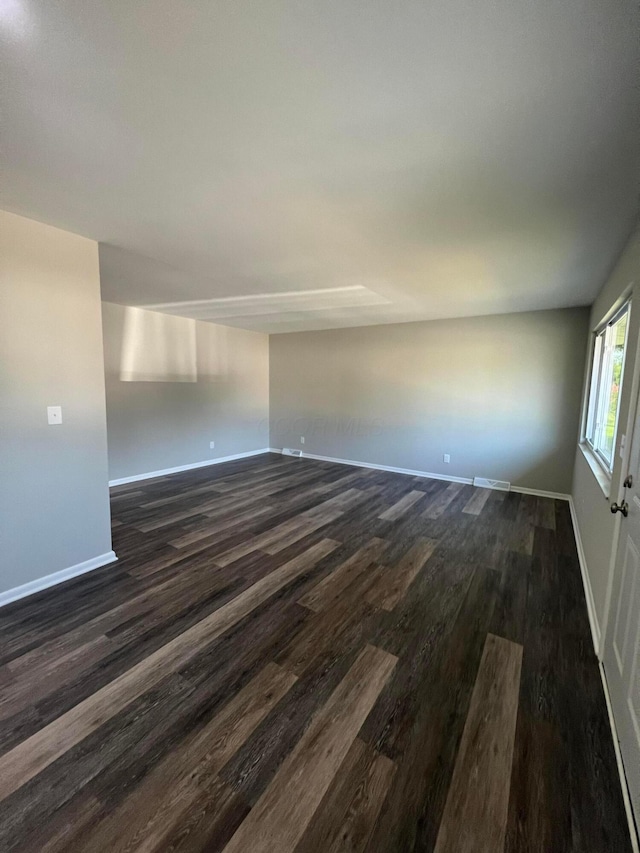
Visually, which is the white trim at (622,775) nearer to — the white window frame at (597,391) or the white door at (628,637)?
the white door at (628,637)

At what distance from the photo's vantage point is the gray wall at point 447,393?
4.50 meters

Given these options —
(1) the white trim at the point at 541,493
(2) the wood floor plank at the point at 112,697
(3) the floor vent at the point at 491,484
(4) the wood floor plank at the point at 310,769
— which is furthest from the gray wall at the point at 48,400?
(1) the white trim at the point at 541,493

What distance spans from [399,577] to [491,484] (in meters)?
2.94

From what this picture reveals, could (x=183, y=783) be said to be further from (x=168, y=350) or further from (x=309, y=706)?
(x=168, y=350)

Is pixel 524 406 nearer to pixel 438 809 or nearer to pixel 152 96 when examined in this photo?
pixel 438 809

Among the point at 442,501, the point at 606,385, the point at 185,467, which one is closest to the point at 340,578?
the point at 442,501

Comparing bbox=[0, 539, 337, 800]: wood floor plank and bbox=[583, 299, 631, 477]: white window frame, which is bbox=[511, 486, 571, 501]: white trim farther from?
bbox=[0, 539, 337, 800]: wood floor plank

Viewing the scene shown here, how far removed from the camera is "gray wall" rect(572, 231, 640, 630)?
6.12 ft

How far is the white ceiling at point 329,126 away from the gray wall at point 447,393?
6.79ft

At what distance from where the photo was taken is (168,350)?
5.46 meters

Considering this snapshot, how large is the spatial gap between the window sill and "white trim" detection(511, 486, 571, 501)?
4.05 feet

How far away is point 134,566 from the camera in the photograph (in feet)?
9.23

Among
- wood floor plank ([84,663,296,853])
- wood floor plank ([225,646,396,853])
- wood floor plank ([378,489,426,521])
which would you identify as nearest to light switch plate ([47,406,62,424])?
wood floor plank ([84,663,296,853])

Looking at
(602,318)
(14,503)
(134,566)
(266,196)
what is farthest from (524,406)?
(14,503)
